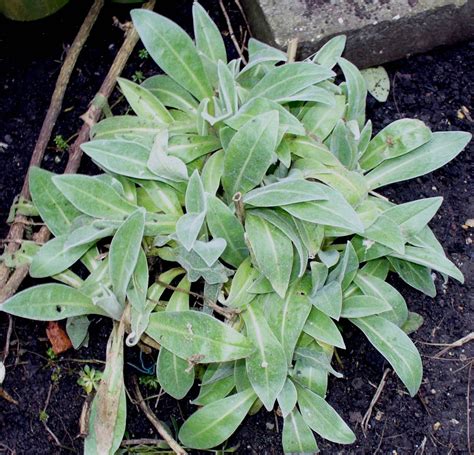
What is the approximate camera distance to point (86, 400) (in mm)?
1764

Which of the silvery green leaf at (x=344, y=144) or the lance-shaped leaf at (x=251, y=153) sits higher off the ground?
the lance-shaped leaf at (x=251, y=153)

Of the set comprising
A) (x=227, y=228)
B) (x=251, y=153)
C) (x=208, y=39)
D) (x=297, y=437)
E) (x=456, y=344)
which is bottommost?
(x=456, y=344)

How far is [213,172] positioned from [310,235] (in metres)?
0.29

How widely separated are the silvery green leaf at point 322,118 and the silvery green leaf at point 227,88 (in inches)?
9.1

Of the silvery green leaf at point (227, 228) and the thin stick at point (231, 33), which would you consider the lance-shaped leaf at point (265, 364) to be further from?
the thin stick at point (231, 33)

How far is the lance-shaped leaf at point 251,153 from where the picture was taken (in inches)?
65.6

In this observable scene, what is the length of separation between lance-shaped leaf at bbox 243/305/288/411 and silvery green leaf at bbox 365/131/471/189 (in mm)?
524

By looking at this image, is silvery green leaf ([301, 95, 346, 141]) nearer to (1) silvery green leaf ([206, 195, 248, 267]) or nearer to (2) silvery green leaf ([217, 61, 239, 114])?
(2) silvery green leaf ([217, 61, 239, 114])

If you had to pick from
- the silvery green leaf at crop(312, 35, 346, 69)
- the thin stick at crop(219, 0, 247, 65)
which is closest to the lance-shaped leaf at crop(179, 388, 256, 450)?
the silvery green leaf at crop(312, 35, 346, 69)

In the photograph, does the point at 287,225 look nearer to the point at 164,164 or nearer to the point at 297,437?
the point at 164,164

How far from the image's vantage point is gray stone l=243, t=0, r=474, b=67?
6.98ft

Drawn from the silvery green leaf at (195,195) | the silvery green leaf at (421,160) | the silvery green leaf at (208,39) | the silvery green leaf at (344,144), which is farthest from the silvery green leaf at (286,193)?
the silvery green leaf at (208,39)

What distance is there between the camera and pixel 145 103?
193 cm

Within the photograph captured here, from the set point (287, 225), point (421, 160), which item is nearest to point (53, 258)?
point (287, 225)
